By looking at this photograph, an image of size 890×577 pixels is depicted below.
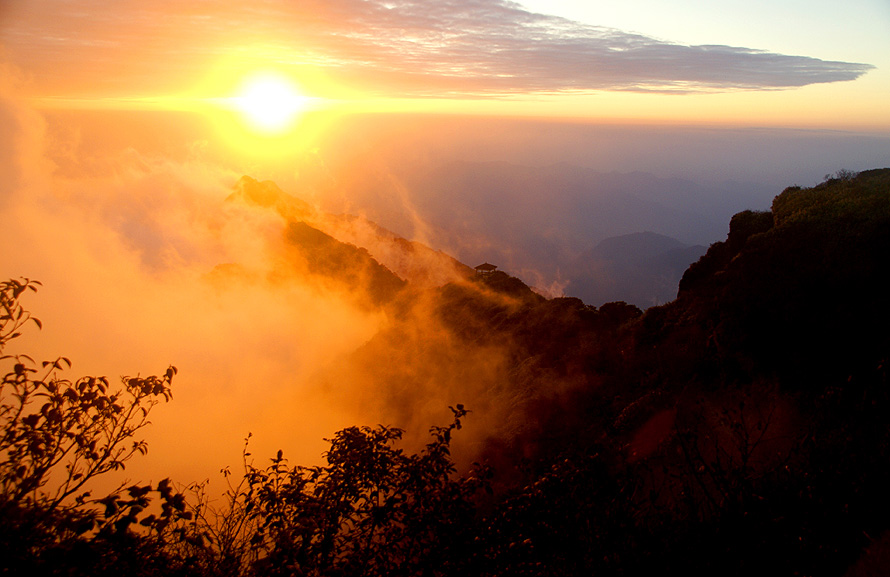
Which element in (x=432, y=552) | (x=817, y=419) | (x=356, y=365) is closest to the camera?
(x=432, y=552)

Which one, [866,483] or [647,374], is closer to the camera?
[866,483]

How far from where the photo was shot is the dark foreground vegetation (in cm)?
502

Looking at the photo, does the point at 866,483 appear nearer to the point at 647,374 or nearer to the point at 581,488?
the point at 581,488

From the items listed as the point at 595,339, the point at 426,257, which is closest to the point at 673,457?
the point at 595,339

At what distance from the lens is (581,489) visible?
7215mm

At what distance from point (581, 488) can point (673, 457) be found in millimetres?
7618

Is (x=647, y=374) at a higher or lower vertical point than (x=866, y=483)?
lower

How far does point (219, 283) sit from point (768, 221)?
79.7 m

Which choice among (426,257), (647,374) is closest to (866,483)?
(647,374)

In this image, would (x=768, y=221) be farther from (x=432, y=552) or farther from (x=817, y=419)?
(x=432, y=552)

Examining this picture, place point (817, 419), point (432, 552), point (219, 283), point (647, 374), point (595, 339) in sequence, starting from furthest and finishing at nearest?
1. point (219, 283)
2. point (595, 339)
3. point (647, 374)
4. point (817, 419)
5. point (432, 552)

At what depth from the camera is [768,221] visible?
81.3ft

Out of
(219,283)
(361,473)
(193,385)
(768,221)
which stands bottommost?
(193,385)

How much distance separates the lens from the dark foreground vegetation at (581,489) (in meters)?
5.02
